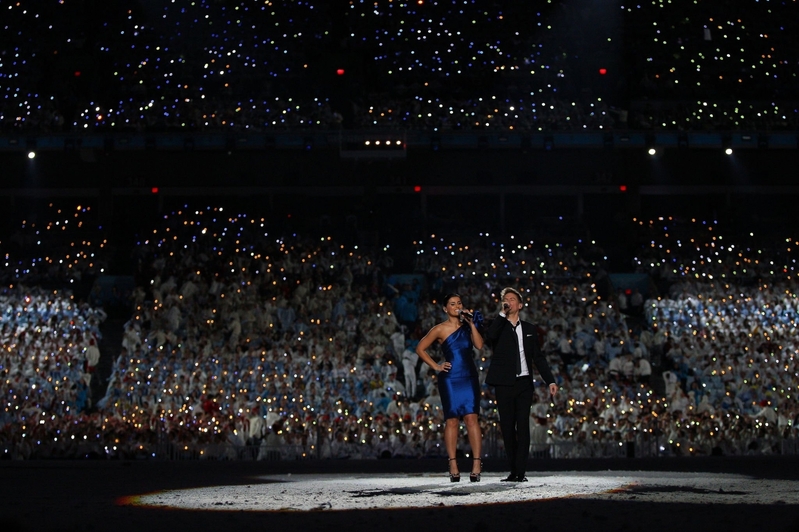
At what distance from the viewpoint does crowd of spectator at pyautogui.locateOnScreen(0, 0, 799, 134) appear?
3047 cm

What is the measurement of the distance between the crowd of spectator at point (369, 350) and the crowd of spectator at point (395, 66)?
394cm

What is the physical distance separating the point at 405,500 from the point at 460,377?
228 cm

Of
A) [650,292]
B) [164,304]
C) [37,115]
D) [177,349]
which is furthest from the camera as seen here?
[37,115]

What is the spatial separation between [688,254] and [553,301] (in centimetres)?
548

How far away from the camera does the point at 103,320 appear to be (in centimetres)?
2409

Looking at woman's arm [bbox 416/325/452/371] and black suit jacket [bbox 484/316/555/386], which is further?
woman's arm [bbox 416/325/452/371]

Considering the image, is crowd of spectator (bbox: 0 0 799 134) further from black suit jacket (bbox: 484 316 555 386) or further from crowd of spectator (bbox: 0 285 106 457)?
black suit jacket (bbox: 484 316 555 386)

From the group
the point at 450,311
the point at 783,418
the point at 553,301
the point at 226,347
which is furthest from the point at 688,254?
the point at 450,311

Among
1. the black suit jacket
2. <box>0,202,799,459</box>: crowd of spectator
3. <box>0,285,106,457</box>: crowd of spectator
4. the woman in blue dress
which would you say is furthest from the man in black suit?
<box>0,285,106,457</box>: crowd of spectator

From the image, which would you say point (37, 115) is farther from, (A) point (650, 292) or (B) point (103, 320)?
(A) point (650, 292)

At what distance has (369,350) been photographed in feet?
69.0

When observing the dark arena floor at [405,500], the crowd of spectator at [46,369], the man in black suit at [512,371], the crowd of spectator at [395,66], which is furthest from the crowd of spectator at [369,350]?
the man in black suit at [512,371]

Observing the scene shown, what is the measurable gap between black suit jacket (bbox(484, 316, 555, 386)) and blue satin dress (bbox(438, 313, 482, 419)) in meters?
0.23

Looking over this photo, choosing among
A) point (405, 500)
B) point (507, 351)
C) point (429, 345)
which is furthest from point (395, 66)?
point (405, 500)
